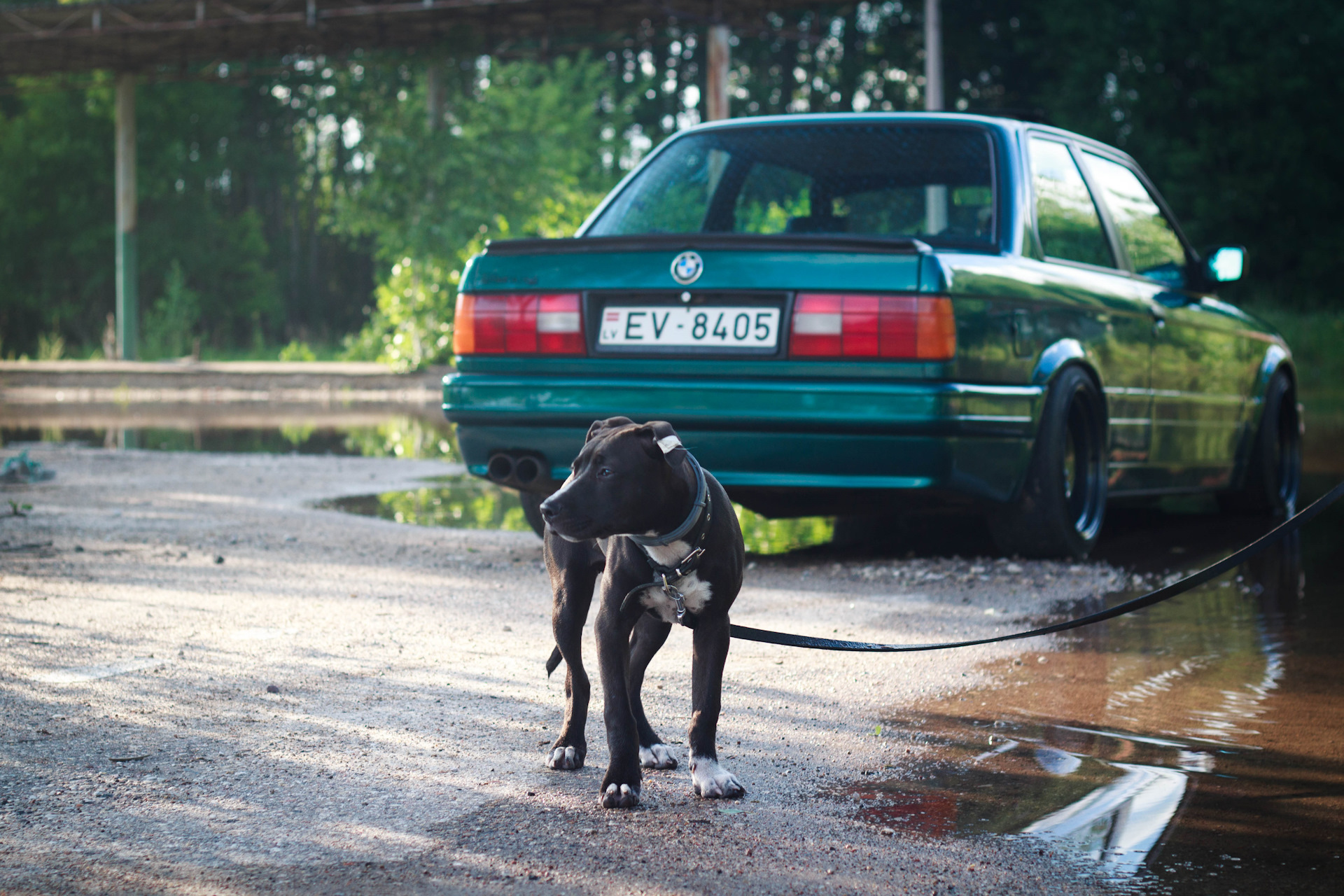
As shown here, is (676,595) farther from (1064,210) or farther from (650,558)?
(1064,210)

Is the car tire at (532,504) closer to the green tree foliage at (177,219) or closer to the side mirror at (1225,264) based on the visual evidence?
the side mirror at (1225,264)

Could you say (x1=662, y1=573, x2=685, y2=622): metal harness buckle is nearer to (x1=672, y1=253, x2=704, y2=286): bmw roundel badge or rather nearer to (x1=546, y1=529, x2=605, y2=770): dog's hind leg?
(x1=546, y1=529, x2=605, y2=770): dog's hind leg

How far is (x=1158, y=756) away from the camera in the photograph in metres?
3.14

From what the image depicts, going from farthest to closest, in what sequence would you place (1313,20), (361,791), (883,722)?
(1313,20) < (883,722) < (361,791)

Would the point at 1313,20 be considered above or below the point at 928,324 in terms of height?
above

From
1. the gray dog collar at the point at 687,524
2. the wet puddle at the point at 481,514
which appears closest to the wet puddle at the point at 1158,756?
the gray dog collar at the point at 687,524

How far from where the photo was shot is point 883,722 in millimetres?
3416

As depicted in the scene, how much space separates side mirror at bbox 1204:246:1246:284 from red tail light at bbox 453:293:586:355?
131 inches

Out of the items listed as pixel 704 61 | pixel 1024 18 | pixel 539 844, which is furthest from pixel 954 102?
pixel 539 844

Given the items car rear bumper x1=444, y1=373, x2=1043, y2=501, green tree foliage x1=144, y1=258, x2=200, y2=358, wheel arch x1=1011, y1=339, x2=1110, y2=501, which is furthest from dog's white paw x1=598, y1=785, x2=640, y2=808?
green tree foliage x1=144, y1=258, x2=200, y2=358

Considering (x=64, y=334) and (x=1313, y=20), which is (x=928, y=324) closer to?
(x=1313, y=20)

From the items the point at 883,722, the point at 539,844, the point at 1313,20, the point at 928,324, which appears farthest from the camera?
the point at 1313,20

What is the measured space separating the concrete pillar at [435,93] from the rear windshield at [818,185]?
1916 cm

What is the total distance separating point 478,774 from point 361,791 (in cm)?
24
